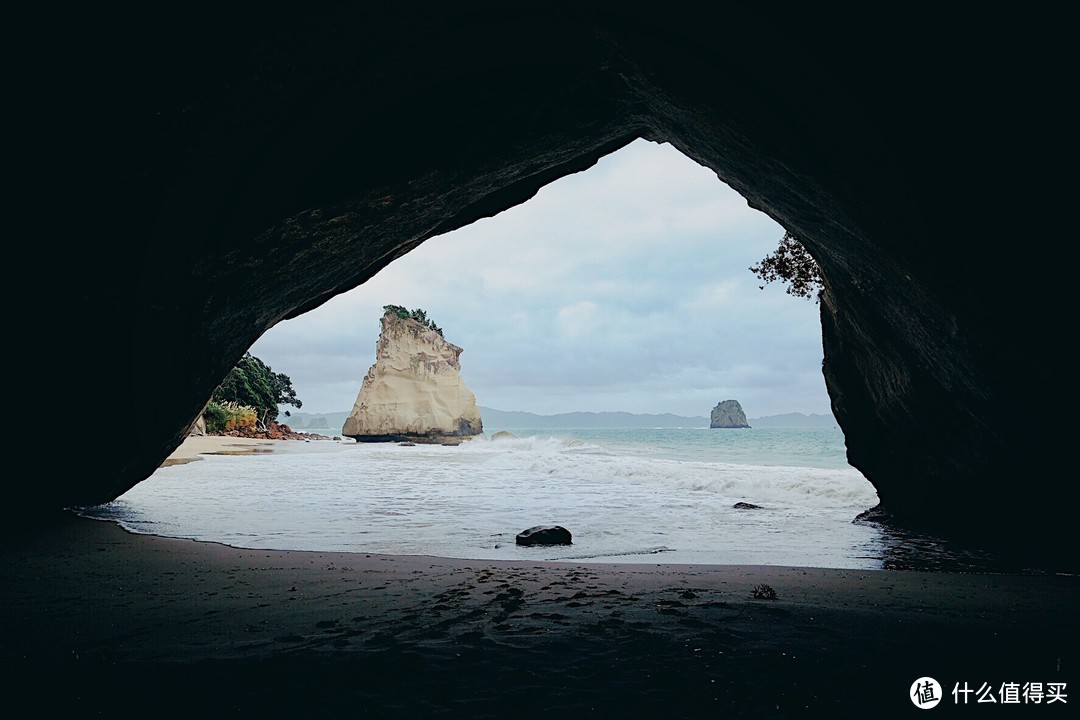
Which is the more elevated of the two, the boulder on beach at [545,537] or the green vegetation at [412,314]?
the green vegetation at [412,314]

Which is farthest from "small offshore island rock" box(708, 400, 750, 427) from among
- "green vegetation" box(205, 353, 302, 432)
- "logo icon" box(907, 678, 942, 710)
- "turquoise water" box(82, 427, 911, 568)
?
"logo icon" box(907, 678, 942, 710)

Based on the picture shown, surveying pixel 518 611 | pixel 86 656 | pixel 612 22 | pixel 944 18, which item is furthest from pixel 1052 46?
pixel 86 656

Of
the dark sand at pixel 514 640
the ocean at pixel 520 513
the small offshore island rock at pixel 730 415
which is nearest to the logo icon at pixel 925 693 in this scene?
the dark sand at pixel 514 640

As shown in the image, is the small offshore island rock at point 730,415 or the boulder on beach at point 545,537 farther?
the small offshore island rock at point 730,415

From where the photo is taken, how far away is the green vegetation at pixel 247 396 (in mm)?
42281

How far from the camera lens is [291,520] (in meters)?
10.0

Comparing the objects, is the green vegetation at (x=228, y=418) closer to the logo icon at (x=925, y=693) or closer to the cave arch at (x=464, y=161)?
the cave arch at (x=464, y=161)

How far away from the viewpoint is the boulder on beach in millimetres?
8092

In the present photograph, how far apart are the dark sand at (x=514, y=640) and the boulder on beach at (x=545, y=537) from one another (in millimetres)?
2106

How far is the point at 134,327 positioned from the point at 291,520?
16.6 feet

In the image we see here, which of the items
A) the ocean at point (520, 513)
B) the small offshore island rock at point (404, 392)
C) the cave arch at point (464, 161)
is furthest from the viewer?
the small offshore island rock at point (404, 392)

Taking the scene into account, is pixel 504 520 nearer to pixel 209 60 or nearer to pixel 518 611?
pixel 518 611

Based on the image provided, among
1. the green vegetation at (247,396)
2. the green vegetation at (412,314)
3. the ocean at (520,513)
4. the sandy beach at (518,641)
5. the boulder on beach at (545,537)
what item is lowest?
the ocean at (520,513)

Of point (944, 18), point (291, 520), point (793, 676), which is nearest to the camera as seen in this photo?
point (793, 676)
